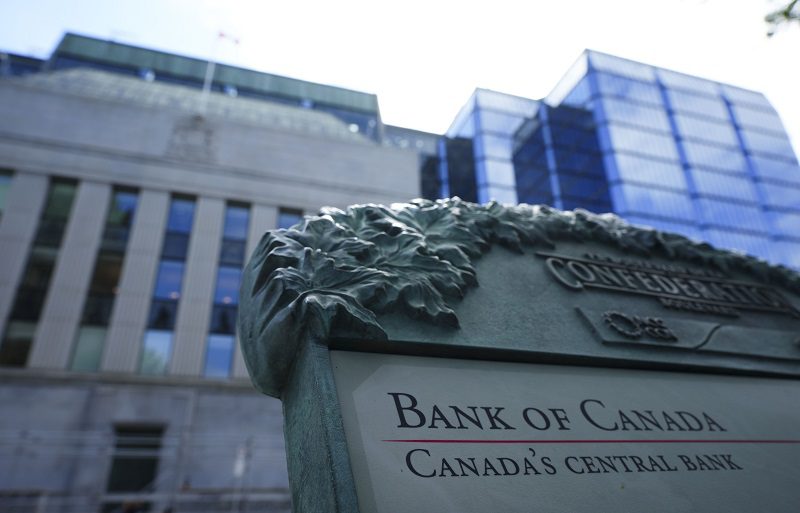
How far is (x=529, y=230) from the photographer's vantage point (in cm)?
323

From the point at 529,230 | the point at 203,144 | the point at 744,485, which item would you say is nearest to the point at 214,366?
the point at 203,144

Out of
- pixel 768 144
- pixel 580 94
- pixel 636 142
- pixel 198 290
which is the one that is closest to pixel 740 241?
pixel 636 142

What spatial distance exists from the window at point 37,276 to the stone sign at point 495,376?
52.4 feet

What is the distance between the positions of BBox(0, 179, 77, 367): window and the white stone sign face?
1664 centimetres

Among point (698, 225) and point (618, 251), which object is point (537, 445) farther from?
point (698, 225)

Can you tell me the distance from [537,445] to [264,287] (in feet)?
4.33

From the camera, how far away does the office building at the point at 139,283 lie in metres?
13.2

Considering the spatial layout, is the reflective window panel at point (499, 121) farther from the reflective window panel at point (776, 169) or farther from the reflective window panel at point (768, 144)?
the reflective window panel at point (776, 169)

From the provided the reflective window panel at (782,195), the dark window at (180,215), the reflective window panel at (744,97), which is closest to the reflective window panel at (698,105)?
the reflective window panel at (744,97)

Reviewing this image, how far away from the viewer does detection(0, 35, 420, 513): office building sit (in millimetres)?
13188

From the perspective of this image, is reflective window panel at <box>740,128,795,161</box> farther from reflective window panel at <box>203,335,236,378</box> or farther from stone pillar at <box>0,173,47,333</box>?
stone pillar at <box>0,173,47,333</box>

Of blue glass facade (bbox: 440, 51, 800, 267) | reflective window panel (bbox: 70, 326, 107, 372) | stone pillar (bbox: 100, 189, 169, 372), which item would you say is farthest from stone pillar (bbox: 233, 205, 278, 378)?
blue glass facade (bbox: 440, 51, 800, 267)

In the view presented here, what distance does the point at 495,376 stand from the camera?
82.8 inches

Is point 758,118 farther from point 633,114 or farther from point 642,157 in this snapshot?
point 642,157
